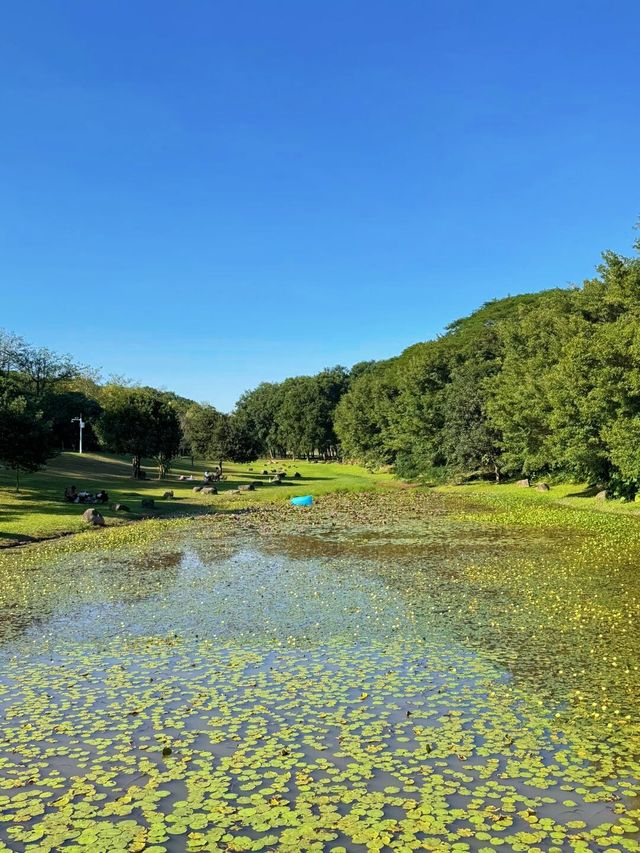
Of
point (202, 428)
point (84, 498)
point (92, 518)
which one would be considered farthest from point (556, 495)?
point (202, 428)

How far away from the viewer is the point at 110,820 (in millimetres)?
7598

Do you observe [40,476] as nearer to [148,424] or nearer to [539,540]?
[148,424]

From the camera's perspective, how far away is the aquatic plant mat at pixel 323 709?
7516 millimetres

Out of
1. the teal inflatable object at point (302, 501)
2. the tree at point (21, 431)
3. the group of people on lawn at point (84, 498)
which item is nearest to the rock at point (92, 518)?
the tree at point (21, 431)

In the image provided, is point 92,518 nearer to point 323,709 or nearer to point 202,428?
point 323,709

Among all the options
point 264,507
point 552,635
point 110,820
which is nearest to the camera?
point 110,820

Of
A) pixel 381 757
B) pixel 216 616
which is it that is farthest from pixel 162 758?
pixel 216 616

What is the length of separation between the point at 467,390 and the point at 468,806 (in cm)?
6559

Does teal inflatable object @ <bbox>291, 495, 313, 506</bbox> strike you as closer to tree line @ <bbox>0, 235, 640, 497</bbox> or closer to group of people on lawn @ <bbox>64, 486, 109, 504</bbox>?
group of people on lawn @ <bbox>64, 486, 109, 504</bbox>

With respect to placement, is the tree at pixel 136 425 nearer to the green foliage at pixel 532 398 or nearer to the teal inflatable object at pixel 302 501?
the teal inflatable object at pixel 302 501

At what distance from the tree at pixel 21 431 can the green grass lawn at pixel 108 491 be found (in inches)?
116

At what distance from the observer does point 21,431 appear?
41.9 m

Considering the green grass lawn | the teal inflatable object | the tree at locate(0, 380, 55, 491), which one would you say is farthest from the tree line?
the teal inflatable object

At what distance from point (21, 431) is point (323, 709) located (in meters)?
36.3
